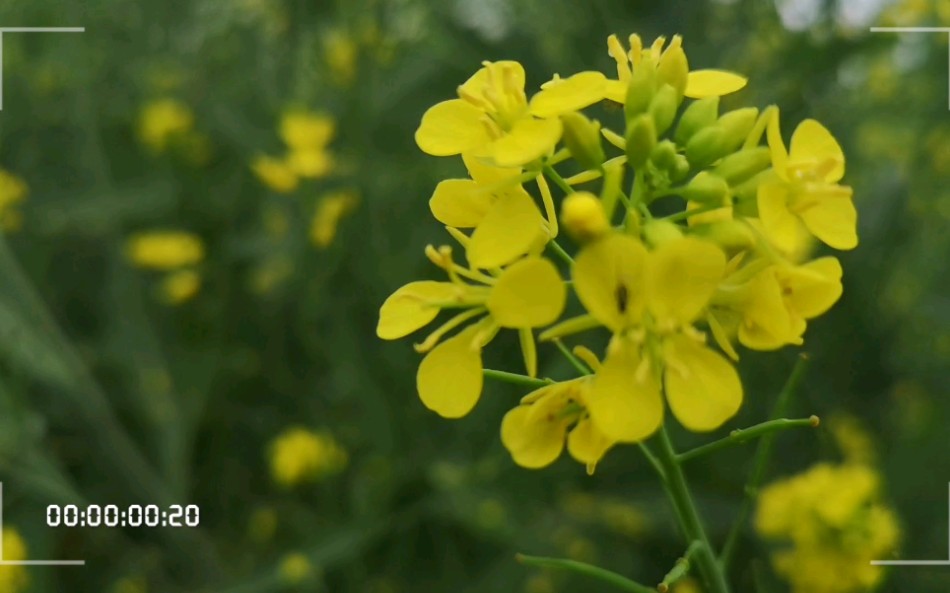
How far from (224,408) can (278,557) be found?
50 centimetres

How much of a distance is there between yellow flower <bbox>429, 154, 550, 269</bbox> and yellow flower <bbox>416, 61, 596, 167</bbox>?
24mm

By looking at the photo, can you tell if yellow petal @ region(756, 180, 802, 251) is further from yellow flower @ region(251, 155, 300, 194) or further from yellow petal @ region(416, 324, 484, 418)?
yellow flower @ region(251, 155, 300, 194)

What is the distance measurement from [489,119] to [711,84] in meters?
0.23

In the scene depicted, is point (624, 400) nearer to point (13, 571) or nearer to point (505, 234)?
point (505, 234)

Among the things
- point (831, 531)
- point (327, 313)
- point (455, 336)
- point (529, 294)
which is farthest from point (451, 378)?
point (327, 313)

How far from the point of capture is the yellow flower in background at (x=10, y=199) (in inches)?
109

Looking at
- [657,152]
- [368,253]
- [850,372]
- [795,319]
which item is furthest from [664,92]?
[850,372]

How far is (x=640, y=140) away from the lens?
34.2 inches

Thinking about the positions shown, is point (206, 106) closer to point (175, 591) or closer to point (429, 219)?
point (429, 219)

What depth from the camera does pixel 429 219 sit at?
2.37 meters

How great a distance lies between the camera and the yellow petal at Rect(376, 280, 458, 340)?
929 millimetres

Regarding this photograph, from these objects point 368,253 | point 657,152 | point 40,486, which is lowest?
point 40,486

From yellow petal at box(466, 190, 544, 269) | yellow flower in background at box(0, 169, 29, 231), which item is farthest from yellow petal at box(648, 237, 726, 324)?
yellow flower in background at box(0, 169, 29, 231)

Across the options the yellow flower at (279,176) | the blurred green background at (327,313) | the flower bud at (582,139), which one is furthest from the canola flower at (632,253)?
the yellow flower at (279,176)
